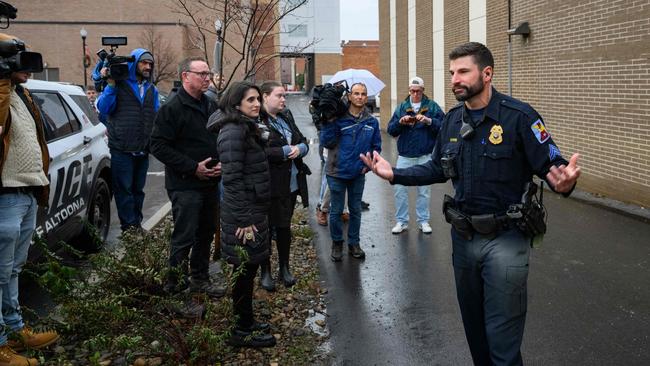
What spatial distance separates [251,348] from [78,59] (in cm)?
4381

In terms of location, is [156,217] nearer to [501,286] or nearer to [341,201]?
[341,201]

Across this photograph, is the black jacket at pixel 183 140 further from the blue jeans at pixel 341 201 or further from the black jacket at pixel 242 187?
the blue jeans at pixel 341 201

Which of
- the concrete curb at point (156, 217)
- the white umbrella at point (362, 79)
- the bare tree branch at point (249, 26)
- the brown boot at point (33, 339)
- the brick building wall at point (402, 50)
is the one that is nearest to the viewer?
the brown boot at point (33, 339)

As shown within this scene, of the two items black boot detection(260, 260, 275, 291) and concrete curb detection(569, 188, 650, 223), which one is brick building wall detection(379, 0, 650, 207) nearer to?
concrete curb detection(569, 188, 650, 223)

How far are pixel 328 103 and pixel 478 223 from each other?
3296mm

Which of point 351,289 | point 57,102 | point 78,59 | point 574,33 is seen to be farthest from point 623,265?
point 78,59

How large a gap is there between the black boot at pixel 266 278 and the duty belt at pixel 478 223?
8.30ft

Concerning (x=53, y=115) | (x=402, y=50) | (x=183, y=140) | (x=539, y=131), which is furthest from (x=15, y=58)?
(x=402, y=50)

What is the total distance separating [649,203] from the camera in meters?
8.28

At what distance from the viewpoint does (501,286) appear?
3.13 m

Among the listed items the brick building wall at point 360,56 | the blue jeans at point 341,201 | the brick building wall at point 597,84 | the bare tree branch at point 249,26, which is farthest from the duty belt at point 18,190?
the brick building wall at point 360,56

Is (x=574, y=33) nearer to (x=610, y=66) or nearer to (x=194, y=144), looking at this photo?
(x=610, y=66)

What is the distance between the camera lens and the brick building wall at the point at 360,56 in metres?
77.0

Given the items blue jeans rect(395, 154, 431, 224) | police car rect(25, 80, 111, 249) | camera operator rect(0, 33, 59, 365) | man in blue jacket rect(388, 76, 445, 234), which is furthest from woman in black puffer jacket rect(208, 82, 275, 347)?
blue jeans rect(395, 154, 431, 224)
